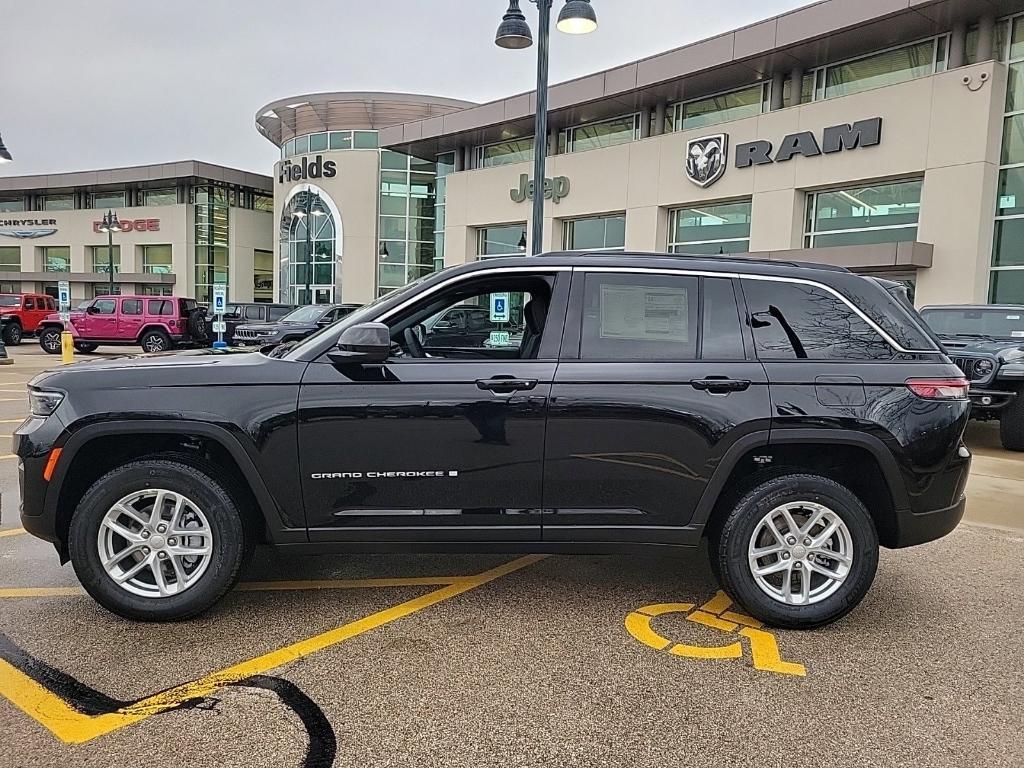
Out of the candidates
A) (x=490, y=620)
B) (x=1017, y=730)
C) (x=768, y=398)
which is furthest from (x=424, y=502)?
(x=1017, y=730)

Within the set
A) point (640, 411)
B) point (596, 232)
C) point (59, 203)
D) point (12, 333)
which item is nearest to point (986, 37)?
point (596, 232)

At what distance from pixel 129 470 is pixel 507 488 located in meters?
1.80

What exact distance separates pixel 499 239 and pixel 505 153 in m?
3.58


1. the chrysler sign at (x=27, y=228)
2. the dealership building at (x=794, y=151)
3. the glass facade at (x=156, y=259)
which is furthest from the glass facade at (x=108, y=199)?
the dealership building at (x=794, y=151)

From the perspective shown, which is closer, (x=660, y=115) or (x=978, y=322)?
(x=978, y=322)

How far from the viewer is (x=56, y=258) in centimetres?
5712

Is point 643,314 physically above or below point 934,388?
above

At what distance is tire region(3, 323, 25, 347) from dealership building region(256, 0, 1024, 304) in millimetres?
15972

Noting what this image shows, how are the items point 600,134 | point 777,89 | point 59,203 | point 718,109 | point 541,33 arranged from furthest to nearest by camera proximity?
point 59,203 < point 600,134 < point 718,109 < point 777,89 < point 541,33

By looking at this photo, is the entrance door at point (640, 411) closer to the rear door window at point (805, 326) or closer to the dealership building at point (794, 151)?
the rear door window at point (805, 326)

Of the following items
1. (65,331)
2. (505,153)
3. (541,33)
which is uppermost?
(505,153)

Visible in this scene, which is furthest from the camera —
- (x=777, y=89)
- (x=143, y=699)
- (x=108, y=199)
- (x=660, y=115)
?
(x=108, y=199)

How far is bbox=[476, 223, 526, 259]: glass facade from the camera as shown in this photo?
1177 inches

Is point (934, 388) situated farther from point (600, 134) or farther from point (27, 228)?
point (27, 228)
